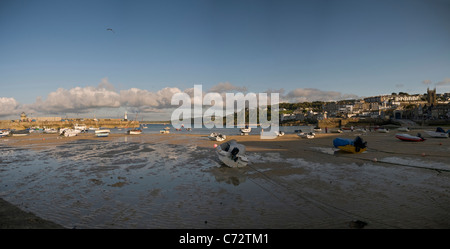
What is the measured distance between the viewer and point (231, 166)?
15562mm

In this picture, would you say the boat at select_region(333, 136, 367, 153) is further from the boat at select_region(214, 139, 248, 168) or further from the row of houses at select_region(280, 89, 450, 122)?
the row of houses at select_region(280, 89, 450, 122)

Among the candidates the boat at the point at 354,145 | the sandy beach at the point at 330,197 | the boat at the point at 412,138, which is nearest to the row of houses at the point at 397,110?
the boat at the point at 412,138

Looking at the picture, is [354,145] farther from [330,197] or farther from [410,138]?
[330,197]

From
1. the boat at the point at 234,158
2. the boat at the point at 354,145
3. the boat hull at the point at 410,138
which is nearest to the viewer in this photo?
the boat at the point at 234,158

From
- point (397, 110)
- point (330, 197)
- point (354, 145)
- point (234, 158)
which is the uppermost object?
point (397, 110)

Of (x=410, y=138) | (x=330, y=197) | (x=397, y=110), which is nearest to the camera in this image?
(x=330, y=197)

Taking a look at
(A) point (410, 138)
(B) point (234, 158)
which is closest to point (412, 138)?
(A) point (410, 138)

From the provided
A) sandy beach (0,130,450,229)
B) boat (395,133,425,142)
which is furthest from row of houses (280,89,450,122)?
sandy beach (0,130,450,229)

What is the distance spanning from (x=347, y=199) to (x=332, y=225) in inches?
107

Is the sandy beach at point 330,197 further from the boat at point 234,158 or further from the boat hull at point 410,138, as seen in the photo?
the boat hull at point 410,138

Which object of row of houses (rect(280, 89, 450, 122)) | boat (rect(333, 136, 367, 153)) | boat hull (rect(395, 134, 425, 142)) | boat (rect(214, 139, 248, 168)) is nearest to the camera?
boat (rect(214, 139, 248, 168))

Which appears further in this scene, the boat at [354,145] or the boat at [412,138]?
the boat at [412,138]
